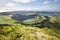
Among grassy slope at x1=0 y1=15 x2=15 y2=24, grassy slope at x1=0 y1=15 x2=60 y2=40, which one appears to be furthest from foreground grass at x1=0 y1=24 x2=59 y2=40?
grassy slope at x1=0 y1=15 x2=15 y2=24

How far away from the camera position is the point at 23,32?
3691 mm

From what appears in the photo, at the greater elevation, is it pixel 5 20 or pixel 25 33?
pixel 5 20

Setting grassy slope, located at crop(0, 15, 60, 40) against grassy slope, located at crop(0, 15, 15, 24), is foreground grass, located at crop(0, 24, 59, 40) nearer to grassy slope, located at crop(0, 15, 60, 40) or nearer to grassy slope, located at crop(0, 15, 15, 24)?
grassy slope, located at crop(0, 15, 60, 40)

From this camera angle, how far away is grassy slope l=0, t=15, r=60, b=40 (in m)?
3.61

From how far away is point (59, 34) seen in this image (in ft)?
12.7

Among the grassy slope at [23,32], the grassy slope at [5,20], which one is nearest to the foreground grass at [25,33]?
the grassy slope at [23,32]

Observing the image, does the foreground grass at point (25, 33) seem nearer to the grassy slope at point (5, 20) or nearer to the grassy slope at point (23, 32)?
the grassy slope at point (23, 32)

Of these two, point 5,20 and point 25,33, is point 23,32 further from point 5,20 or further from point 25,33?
point 5,20

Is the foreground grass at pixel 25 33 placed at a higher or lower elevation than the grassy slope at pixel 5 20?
lower

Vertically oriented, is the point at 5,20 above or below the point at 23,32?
above

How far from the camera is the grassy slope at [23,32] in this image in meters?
3.61

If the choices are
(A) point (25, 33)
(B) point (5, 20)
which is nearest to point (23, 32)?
(A) point (25, 33)

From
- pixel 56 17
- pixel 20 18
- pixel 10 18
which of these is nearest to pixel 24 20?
pixel 20 18

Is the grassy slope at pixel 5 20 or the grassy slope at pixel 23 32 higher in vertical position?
the grassy slope at pixel 5 20
